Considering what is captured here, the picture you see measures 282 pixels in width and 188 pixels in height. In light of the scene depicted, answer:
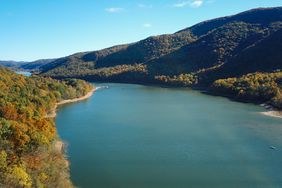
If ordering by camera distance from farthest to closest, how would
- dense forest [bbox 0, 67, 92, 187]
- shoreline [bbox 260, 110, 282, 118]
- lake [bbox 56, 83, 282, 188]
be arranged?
shoreline [bbox 260, 110, 282, 118] < lake [bbox 56, 83, 282, 188] < dense forest [bbox 0, 67, 92, 187]

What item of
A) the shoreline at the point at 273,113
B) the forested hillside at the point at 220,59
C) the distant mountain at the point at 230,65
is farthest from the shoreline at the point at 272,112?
the forested hillside at the point at 220,59

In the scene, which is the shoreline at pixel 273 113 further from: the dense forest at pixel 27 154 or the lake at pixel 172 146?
the dense forest at pixel 27 154

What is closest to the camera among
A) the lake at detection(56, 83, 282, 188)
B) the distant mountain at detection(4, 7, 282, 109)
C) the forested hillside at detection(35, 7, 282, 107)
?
the lake at detection(56, 83, 282, 188)

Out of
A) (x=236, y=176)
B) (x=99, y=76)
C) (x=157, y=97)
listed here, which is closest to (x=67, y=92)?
(x=157, y=97)

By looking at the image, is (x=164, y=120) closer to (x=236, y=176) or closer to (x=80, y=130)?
(x=80, y=130)

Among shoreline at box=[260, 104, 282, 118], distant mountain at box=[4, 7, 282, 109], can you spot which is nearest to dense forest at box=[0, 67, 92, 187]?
shoreline at box=[260, 104, 282, 118]

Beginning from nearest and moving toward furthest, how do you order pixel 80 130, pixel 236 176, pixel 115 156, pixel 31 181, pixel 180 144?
pixel 31 181
pixel 236 176
pixel 115 156
pixel 180 144
pixel 80 130

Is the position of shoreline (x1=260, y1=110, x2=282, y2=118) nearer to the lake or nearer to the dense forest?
the lake

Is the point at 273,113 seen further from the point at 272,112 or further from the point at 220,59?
the point at 220,59
